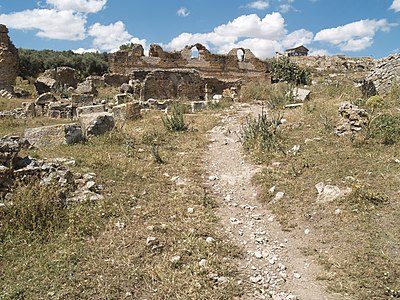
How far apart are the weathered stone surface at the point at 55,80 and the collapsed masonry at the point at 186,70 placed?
3252 millimetres

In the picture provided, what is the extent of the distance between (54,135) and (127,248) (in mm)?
4819

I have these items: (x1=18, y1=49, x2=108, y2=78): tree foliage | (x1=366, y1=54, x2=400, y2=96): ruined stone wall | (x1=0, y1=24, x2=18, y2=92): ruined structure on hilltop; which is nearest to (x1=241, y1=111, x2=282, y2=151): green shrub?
(x1=366, y1=54, x2=400, y2=96): ruined stone wall

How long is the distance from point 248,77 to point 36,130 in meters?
19.3

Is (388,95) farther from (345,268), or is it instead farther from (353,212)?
(345,268)

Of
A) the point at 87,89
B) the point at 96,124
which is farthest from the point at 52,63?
the point at 96,124

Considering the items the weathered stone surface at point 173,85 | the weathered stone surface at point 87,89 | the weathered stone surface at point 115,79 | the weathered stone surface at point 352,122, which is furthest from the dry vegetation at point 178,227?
the weathered stone surface at point 115,79

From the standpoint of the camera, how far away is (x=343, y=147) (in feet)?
21.7

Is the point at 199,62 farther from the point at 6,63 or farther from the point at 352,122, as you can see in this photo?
the point at 352,122

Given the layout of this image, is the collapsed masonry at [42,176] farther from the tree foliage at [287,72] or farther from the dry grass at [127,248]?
the tree foliage at [287,72]

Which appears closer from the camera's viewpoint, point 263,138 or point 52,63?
point 263,138

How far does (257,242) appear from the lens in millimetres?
4258

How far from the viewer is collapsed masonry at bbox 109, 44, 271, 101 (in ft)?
54.2

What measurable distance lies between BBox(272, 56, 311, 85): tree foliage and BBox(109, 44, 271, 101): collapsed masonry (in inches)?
24.0

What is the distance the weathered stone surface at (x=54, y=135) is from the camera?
305 inches
